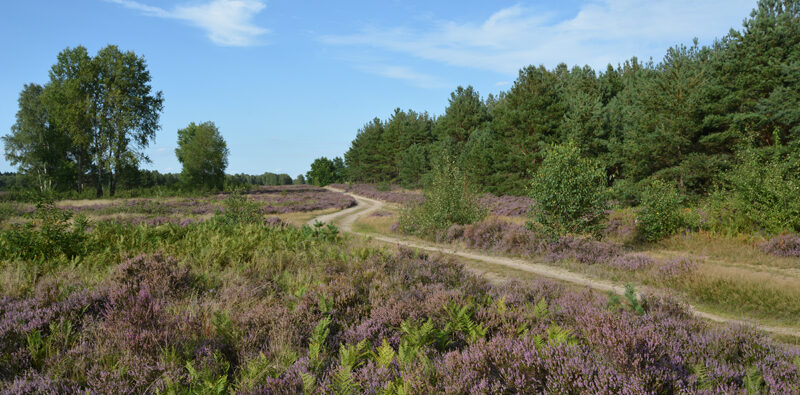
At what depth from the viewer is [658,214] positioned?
14875 millimetres

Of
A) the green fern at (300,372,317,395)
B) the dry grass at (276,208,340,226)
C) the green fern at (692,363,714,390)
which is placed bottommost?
the dry grass at (276,208,340,226)

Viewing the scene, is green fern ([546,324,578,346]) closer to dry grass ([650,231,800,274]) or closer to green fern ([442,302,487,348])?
green fern ([442,302,487,348])

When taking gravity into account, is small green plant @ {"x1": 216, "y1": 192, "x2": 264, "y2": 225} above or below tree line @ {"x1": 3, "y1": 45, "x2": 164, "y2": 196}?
below

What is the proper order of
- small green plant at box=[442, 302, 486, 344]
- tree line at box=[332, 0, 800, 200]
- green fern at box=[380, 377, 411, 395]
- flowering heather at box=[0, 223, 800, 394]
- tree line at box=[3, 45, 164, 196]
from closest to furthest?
green fern at box=[380, 377, 411, 395] → flowering heather at box=[0, 223, 800, 394] → small green plant at box=[442, 302, 486, 344] → tree line at box=[332, 0, 800, 200] → tree line at box=[3, 45, 164, 196]

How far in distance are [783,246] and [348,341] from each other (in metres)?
14.8

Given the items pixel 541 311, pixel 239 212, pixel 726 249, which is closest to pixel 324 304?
pixel 541 311

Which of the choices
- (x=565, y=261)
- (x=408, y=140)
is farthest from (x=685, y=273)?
(x=408, y=140)

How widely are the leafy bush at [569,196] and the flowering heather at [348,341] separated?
8278 millimetres

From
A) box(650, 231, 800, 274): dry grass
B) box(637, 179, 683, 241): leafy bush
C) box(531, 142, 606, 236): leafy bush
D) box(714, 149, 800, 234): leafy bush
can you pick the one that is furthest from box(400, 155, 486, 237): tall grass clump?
box(714, 149, 800, 234): leafy bush

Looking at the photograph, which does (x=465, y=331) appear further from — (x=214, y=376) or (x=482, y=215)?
(x=482, y=215)

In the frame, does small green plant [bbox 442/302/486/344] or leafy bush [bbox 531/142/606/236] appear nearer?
small green plant [bbox 442/302/486/344]

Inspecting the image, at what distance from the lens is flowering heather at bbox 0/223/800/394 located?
295 centimetres

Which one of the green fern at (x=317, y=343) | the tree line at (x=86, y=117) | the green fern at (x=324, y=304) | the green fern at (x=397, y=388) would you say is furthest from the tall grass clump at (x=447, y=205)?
the tree line at (x=86, y=117)

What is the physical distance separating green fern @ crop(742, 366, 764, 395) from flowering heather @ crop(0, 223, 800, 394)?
0.03 metres
